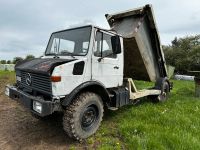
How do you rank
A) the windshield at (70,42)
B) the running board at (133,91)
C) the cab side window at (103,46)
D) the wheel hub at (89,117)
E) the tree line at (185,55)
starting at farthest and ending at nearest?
1. the tree line at (185,55)
2. the running board at (133,91)
3. the cab side window at (103,46)
4. the windshield at (70,42)
5. the wheel hub at (89,117)

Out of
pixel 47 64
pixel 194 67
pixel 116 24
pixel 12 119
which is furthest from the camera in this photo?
pixel 194 67

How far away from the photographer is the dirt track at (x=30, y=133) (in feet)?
14.1

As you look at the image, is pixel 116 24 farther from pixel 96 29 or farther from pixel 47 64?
pixel 47 64

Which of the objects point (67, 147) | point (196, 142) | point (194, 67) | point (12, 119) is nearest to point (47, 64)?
point (67, 147)

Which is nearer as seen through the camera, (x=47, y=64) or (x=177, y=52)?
(x=47, y=64)

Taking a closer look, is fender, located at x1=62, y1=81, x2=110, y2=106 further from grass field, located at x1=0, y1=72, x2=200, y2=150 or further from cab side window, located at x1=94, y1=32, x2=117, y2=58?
grass field, located at x1=0, y1=72, x2=200, y2=150

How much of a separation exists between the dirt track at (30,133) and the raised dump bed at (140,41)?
8.71 ft

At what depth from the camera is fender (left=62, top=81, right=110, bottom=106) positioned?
13.3ft

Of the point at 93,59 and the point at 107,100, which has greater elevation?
the point at 93,59

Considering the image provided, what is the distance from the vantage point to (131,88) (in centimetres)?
604

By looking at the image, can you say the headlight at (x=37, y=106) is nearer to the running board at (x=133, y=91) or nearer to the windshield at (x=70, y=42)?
the windshield at (x=70, y=42)

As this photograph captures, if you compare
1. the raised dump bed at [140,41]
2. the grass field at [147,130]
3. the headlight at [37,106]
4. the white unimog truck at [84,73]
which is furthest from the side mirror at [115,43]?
the headlight at [37,106]

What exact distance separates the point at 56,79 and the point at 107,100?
61.7 inches

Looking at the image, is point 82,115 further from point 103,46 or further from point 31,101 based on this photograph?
point 103,46
